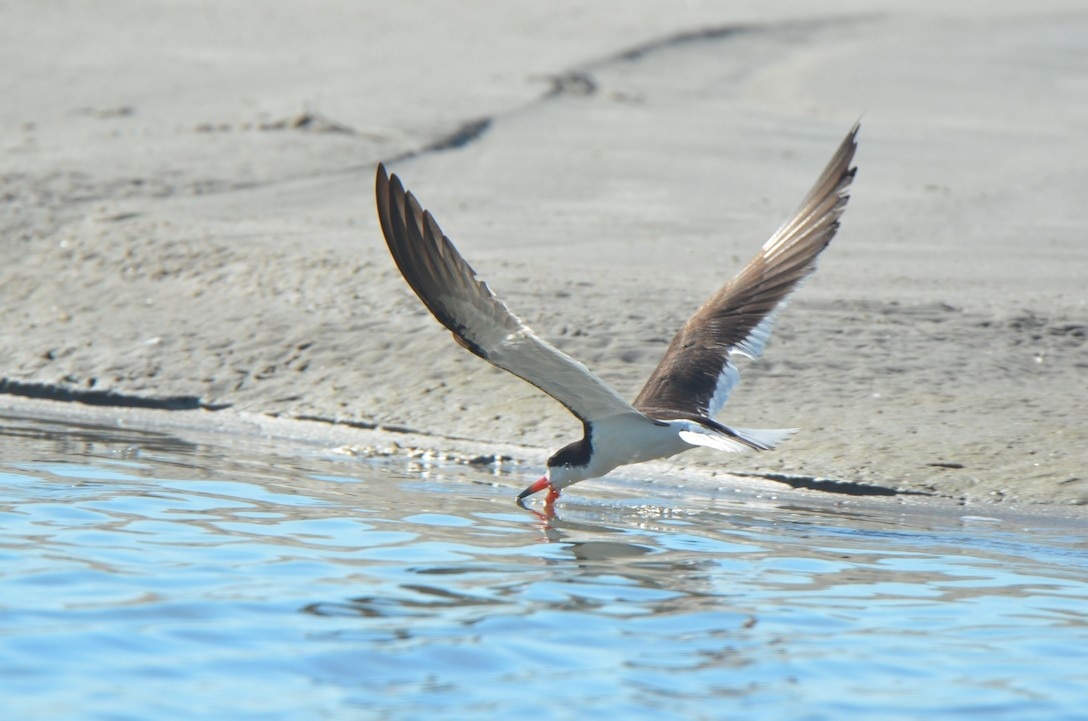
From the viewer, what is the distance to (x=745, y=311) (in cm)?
755

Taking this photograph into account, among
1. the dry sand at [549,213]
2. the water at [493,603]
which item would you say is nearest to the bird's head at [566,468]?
the water at [493,603]

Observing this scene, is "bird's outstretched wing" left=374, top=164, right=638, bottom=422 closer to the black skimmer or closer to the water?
the black skimmer

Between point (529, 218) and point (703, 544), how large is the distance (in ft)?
16.4

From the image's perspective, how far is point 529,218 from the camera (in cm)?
1084

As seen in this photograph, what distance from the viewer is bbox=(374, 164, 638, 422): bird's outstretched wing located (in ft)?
19.0

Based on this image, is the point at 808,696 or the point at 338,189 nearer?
the point at 808,696

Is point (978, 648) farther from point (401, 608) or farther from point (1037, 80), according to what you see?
point (1037, 80)

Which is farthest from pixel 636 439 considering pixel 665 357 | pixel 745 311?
pixel 745 311

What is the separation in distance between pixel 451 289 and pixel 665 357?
6.23 ft

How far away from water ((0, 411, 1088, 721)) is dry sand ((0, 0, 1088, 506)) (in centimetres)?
85

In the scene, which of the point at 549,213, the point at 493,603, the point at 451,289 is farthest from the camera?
the point at 549,213

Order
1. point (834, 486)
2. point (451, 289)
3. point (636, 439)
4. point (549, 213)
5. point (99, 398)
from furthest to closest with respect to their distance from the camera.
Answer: point (549, 213) → point (99, 398) → point (834, 486) → point (636, 439) → point (451, 289)

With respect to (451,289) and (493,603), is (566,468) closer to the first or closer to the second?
(451,289)

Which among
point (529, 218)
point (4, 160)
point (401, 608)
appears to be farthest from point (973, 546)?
point (4, 160)
